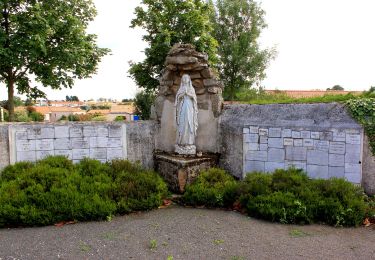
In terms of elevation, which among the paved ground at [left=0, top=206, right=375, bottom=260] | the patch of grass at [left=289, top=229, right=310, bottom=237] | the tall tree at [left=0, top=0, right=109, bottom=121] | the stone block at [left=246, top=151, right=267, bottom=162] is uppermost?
the tall tree at [left=0, top=0, right=109, bottom=121]

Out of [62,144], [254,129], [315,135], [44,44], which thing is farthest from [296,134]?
[44,44]

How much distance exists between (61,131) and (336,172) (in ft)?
18.3

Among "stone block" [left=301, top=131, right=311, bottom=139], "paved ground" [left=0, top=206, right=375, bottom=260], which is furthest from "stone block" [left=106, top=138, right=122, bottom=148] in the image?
"stone block" [left=301, top=131, right=311, bottom=139]

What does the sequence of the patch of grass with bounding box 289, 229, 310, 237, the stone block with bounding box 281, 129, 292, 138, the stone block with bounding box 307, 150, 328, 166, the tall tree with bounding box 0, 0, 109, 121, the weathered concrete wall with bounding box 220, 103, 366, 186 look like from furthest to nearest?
the tall tree with bounding box 0, 0, 109, 121 → the stone block with bounding box 281, 129, 292, 138 → the stone block with bounding box 307, 150, 328, 166 → the weathered concrete wall with bounding box 220, 103, 366, 186 → the patch of grass with bounding box 289, 229, 310, 237

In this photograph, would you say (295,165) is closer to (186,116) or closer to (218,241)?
(186,116)

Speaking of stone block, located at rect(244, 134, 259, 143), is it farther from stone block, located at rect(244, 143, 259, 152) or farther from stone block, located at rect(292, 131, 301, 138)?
stone block, located at rect(292, 131, 301, 138)

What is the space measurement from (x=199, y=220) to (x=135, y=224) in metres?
1.03

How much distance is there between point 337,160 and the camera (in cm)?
585

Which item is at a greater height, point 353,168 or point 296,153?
point 296,153

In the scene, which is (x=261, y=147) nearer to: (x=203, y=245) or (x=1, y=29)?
(x=203, y=245)

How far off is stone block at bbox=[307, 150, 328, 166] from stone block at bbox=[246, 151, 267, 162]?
0.89 meters

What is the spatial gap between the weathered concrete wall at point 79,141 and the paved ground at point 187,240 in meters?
2.09

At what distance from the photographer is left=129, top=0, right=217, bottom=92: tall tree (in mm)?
15625

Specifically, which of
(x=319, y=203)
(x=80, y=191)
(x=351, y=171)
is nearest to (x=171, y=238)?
(x=80, y=191)
